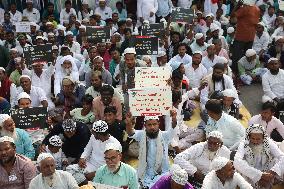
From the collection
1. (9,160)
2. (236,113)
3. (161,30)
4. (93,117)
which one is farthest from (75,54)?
(9,160)

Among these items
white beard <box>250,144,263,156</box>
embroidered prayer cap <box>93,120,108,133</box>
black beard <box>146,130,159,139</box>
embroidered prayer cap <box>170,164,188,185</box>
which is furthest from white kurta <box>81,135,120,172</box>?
white beard <box>250,144,263,156</box>

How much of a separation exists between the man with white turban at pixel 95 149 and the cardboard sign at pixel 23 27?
19.3 ft

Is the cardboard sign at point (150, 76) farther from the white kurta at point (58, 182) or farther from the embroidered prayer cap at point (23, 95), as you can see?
the white kurta at point (58, 182)

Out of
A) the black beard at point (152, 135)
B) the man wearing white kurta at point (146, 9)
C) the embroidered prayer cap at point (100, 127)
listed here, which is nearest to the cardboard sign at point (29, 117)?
the embroidered prayer cap at point (100, 127)

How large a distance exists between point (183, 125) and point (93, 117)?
1525mm

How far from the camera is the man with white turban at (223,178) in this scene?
581cm

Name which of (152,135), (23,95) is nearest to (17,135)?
(23,95)

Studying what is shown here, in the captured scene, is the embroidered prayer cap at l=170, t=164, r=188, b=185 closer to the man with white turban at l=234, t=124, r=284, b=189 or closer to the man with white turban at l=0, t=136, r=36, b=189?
the man with white turban at l=234, t=124, r=284, b=189

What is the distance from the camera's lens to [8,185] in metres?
6.21

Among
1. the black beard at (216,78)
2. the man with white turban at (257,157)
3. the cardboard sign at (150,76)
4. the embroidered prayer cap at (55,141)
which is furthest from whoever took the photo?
the black beard at (216,78)

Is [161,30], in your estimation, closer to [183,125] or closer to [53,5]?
[183,125]

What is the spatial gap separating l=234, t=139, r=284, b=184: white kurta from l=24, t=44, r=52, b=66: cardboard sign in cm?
500

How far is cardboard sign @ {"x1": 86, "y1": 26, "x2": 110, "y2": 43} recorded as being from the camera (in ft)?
37.1

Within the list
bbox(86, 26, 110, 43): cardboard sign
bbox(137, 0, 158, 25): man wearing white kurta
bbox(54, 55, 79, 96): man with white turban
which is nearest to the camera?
bbox(54, 55, 79, 96): man with white turban
